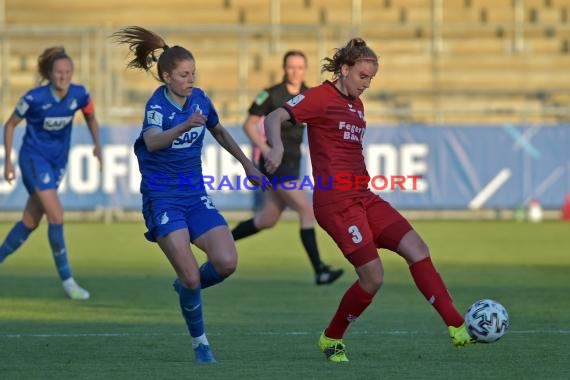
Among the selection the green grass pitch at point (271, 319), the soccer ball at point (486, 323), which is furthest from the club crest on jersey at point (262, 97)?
the soccer ball at point (486, 323)

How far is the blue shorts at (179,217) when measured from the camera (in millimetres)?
7668

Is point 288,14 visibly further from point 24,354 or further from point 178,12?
point 24,354

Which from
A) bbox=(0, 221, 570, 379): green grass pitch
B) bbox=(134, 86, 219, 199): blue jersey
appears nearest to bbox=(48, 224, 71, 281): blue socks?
bbox=(0, 221, 570, 379): green grass pitch

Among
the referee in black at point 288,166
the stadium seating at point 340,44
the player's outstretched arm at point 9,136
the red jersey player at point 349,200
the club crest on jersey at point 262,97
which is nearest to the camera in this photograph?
the red jersey player at point 349,200

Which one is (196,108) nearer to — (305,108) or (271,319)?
(305,108)

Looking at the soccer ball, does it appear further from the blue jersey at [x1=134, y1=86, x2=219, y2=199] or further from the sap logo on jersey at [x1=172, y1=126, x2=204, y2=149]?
the sap logo on jersey at [x1=172, y1=126, x2=204, y2=149]

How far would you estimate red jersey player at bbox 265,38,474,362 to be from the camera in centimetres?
772

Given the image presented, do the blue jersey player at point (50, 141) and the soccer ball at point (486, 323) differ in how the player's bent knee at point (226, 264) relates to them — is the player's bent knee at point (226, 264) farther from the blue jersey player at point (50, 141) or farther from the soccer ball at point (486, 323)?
the blue jersey player at point (50, 141)

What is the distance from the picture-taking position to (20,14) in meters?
27.1

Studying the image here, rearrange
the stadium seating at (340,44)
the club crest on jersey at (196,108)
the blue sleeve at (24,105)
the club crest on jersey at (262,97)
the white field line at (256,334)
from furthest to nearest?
the stadium seating at (340,44)
the club crest on jersey at (262,97)
the blue sleeve at (24,105)
the white field line at (256,334)
the club crest on jersey at (196,108)

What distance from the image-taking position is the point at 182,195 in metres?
7.77

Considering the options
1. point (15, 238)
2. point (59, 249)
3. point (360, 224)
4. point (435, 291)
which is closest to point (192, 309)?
point (360, 224)

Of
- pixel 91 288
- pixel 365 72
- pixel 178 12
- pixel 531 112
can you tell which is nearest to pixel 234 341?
pixel 365 72

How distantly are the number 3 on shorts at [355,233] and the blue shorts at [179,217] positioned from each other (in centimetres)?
76
